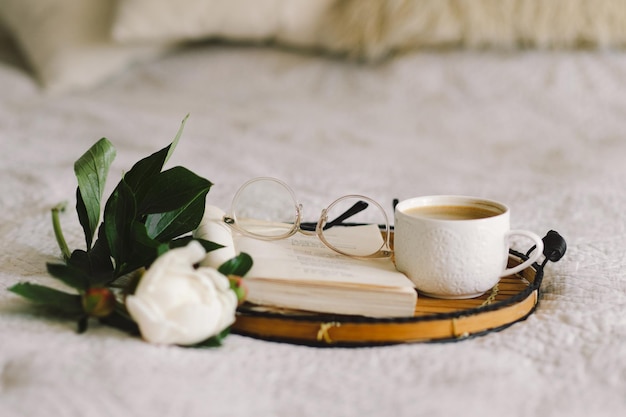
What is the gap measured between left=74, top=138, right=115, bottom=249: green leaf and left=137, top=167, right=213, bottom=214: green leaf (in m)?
0.04

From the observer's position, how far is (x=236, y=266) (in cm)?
51

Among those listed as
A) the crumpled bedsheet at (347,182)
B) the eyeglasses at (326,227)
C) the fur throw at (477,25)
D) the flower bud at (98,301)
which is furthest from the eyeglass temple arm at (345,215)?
the fur throw at (477,25)

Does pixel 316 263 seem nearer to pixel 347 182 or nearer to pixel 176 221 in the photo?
pixel 176 221

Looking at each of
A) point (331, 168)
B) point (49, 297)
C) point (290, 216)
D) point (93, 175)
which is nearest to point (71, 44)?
point (331, 168)

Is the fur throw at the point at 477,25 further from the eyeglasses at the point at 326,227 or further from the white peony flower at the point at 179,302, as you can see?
the white peony flower at the point at 179,302

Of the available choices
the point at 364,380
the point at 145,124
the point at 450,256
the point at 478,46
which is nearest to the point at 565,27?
the point at 478,46

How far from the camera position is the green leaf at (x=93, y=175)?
57 cm

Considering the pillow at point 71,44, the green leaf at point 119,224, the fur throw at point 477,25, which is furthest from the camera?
the pillow at point 71,44

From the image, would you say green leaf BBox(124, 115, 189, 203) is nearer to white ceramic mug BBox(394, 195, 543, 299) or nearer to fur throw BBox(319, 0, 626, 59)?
white ceramic mug BBox(394, 195, 543, 299)

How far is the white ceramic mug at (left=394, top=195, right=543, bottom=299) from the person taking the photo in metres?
0.52

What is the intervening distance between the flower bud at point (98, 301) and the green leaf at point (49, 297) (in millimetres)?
19

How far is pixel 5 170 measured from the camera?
38.2 inches

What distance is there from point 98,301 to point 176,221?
116mm

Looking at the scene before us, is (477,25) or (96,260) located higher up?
(477,25)
